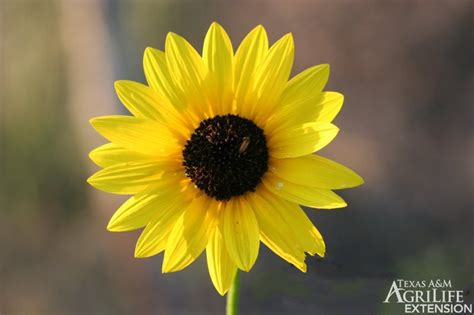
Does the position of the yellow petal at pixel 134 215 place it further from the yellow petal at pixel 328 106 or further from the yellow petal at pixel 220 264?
the yellow petal at pixel 328 106

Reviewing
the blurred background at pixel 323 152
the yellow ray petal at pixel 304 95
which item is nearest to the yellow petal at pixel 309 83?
the yellow ray petal at pixel 304 95

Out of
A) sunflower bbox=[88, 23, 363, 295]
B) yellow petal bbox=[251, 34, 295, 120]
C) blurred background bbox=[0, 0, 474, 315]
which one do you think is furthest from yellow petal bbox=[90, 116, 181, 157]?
blurred background bbox=[0, 0, 474, 315]

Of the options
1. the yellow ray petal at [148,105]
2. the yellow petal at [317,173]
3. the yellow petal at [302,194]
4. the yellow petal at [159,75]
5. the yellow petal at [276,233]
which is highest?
the yellow petal at [159,75]

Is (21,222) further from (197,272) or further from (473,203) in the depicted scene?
(473,203)

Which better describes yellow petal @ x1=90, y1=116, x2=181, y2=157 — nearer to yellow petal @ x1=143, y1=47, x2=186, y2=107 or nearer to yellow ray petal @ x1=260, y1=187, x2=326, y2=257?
yellow petal @ x1=143, y1=47, x2=186, y2=107

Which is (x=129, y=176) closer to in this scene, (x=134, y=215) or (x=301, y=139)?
(x=134, y=215)

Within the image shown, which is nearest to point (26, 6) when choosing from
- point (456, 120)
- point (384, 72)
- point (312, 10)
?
point (312, 10)
